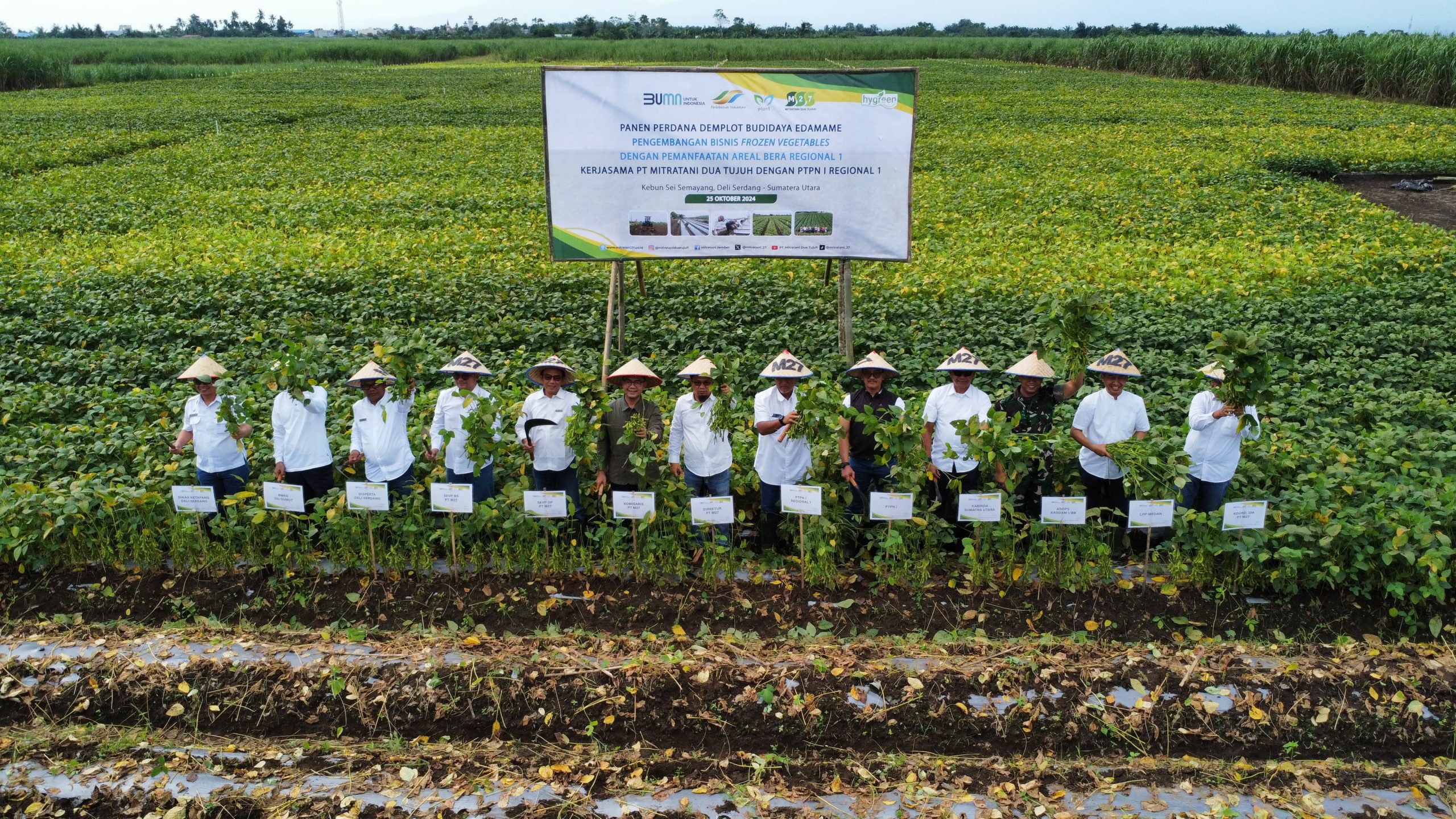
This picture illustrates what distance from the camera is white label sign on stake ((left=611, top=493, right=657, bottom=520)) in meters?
5.92

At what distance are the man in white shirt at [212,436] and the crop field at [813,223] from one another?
4.73 m

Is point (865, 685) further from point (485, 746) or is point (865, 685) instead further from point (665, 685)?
point (485, 746)

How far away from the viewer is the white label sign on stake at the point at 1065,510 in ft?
18.9

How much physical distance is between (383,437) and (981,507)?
3.98 m

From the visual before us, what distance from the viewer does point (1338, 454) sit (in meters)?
6.28

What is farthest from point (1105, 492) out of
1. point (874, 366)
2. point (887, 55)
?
point (887, 55)

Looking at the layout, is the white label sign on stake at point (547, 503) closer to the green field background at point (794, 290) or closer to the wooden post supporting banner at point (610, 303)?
the green field background at point (794, 290)

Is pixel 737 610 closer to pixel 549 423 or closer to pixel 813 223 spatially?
pixel 549 423

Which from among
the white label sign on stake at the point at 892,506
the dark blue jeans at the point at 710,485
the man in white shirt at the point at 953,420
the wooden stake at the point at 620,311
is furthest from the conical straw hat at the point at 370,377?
the man in white shirt at the point at 953,420

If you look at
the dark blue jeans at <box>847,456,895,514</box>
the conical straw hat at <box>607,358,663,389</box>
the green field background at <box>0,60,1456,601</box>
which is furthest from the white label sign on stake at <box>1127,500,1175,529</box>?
the conical straw hat at <box>607,358,663,389</box>

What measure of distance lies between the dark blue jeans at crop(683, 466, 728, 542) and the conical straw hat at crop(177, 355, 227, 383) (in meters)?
3.22

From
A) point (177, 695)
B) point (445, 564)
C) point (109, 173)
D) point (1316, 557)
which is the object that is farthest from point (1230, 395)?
point (109, 173)

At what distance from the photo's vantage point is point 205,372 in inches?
244

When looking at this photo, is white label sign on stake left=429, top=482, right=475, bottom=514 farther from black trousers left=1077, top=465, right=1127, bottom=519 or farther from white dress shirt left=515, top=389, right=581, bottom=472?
black trousers left=1077, top=465, right=1127, bottom=519
